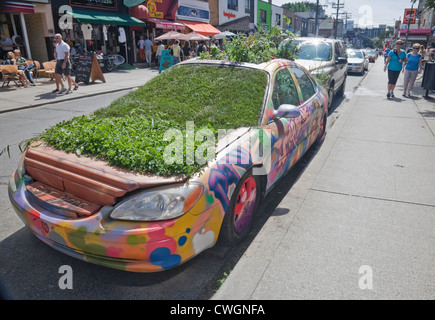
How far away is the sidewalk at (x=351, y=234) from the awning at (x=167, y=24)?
830 inches

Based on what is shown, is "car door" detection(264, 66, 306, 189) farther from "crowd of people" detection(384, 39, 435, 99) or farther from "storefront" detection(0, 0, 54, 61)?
"storefront" detection(0, 0, 54, 61)

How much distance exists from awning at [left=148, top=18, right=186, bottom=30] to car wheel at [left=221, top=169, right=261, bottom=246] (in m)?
23.0

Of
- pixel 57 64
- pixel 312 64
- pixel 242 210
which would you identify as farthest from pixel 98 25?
pixel 242 210

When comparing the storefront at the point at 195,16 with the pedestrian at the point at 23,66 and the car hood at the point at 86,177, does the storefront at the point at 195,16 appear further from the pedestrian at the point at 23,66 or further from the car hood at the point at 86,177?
the car hood at the point at 86,177

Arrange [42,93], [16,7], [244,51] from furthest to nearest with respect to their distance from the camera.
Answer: [16,7], [42,93], [244,51]

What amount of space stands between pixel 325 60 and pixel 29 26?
52.5ft

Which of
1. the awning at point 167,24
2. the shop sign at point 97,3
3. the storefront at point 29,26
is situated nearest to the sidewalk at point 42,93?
the storefront at point 29,26

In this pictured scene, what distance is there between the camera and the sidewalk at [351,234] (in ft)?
8.69

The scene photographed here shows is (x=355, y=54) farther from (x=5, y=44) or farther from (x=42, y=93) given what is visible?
(x=5, y=44)

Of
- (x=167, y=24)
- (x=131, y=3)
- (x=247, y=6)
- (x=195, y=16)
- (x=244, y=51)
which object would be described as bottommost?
(x=244, y=51)

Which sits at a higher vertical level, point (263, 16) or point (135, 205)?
point (263, 16)

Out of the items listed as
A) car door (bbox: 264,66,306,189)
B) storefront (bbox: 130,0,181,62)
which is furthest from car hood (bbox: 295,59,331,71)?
storefront (bbox: 130,0,181,62)

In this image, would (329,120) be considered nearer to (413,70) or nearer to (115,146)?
(413,70)

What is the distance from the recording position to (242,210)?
3.10 meters
